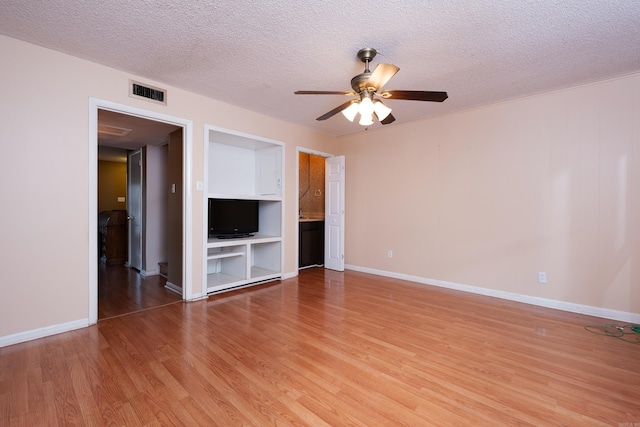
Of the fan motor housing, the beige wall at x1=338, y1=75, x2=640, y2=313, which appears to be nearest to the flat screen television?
the beige wall at x1=338, y1=75, x2=640, y2=313

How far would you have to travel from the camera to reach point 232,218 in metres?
4.41

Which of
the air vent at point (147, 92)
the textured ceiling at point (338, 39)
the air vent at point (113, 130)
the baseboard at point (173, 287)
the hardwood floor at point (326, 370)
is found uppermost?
the textured ceiling at point (338, 39)

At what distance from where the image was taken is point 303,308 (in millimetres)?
3303

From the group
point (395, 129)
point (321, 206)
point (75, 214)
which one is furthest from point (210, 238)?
point (395, 129)

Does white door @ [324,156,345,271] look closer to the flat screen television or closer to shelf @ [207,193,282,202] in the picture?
shelf @ [207,193,282,202]

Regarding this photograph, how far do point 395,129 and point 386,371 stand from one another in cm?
384

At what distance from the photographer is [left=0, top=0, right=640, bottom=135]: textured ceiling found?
201 centimetres

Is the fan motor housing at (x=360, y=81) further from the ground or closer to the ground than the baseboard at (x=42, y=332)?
further from the ground

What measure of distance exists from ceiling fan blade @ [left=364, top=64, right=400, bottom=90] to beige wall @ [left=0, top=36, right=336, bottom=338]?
98.9 inches

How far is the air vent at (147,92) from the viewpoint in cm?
302

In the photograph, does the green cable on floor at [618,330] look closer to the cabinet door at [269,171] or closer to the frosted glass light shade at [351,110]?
the frosted glass light shade at [351,110]

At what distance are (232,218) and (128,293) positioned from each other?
1.68 metres

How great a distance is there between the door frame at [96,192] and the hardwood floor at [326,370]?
34cm

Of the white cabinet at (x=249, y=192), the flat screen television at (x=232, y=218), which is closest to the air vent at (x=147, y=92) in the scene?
the white cabinet at (x=249, y=192)
